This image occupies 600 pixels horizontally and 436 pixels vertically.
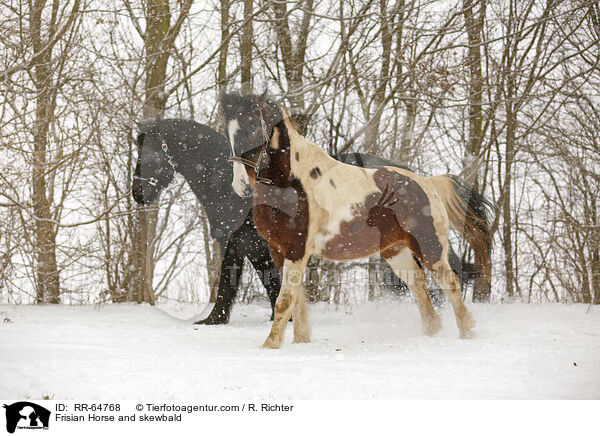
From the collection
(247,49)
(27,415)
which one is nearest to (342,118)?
(247,49)

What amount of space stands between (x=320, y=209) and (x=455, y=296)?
4.49 ft

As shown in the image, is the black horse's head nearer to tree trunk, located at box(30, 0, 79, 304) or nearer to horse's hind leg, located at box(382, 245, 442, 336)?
tree trunk, located at box(30, 0, 79, 304)

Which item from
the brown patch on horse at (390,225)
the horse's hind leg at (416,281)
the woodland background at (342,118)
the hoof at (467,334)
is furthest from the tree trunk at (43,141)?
the hoof at (467,334)

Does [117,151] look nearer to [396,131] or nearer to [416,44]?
[396,131]

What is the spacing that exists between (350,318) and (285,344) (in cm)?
167

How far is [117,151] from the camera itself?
6488 millimetres

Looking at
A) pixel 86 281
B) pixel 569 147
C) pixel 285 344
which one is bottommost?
pixel 285 344

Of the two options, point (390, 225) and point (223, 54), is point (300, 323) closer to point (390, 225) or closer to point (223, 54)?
point (390, 225)

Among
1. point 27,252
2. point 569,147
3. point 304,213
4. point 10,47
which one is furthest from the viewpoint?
point 569,147

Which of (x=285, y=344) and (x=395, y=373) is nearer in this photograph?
(x=395, y=373)

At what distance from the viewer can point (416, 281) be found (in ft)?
14.1

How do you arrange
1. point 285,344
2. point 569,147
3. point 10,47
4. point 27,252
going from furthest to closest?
point 569,147, point 27,252, point 10,47, point 285,344

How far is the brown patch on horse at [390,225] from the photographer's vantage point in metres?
3.86

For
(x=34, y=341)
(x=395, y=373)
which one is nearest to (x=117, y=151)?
(x=34, y=341)
